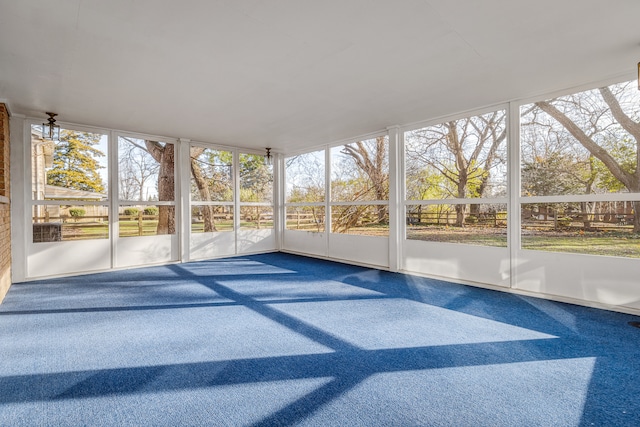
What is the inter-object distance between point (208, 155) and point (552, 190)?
20.0 feet

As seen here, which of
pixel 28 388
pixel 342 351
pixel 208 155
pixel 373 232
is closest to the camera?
pixel 28 388

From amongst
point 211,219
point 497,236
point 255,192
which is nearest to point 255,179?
point 255,192

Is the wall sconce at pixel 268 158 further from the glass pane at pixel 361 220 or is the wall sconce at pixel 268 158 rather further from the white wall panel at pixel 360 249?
the white wall panel at pixel 360 249

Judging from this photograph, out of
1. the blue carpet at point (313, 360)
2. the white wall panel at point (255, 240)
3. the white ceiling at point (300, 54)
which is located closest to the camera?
the blue carpet at point (313, 360)

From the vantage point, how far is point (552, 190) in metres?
4.22

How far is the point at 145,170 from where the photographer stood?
240 inches

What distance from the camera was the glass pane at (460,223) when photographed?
470 centimetres

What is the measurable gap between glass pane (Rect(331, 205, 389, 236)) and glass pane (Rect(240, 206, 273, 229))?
183cm

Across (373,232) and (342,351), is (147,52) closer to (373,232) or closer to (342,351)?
(342,351)

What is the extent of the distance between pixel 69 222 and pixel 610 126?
25.0 ft

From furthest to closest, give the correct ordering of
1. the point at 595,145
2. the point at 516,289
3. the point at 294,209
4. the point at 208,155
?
the point at 294,209, the point at 208,155, the point at 516,289, the point at 595,145

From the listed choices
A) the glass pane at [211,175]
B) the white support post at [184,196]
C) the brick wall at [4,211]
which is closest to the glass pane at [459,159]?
the glass pane at [211,175]

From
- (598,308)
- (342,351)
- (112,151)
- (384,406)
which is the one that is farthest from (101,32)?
(598,308)

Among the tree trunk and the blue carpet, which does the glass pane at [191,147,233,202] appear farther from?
the blue carpet
